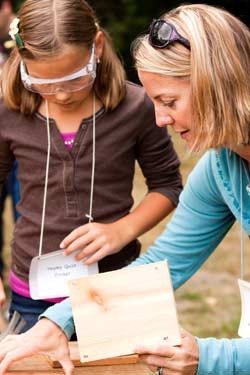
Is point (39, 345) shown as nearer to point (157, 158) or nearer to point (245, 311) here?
point (245, 311)

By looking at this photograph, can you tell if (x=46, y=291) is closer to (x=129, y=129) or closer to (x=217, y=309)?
(x=129, y=129)

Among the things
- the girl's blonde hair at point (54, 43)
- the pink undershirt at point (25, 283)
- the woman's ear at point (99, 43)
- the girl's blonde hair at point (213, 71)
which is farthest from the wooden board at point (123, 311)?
the woman's ear at point (99, 43)

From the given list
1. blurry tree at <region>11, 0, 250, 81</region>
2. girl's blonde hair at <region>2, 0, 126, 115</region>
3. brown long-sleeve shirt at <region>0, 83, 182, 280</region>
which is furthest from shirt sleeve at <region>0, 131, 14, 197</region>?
blurry tree at <region>11, 0, 250, 81</region>

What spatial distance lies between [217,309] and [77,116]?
2.37 metres

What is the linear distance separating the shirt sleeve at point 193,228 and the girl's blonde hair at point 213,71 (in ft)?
0.83

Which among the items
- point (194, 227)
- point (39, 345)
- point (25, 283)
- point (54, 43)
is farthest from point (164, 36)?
point (25, 283)

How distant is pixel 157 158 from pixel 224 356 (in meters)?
0.78

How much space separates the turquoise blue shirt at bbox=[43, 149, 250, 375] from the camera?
6.77 feet

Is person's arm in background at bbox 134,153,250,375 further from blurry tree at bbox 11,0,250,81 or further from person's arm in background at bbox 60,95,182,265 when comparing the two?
blurry tree at bbox 11,0,250,81

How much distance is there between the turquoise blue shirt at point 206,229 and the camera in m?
2.06

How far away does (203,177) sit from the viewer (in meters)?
2.31

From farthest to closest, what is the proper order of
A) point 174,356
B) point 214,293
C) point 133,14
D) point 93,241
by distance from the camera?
point 133,14 → point 214,293 → point 93,241 → point 174,356

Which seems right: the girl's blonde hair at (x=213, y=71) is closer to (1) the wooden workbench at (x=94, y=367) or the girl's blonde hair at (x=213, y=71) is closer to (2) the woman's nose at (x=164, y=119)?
(2) the woman's nose at (x=164, y=119)

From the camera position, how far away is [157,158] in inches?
104
